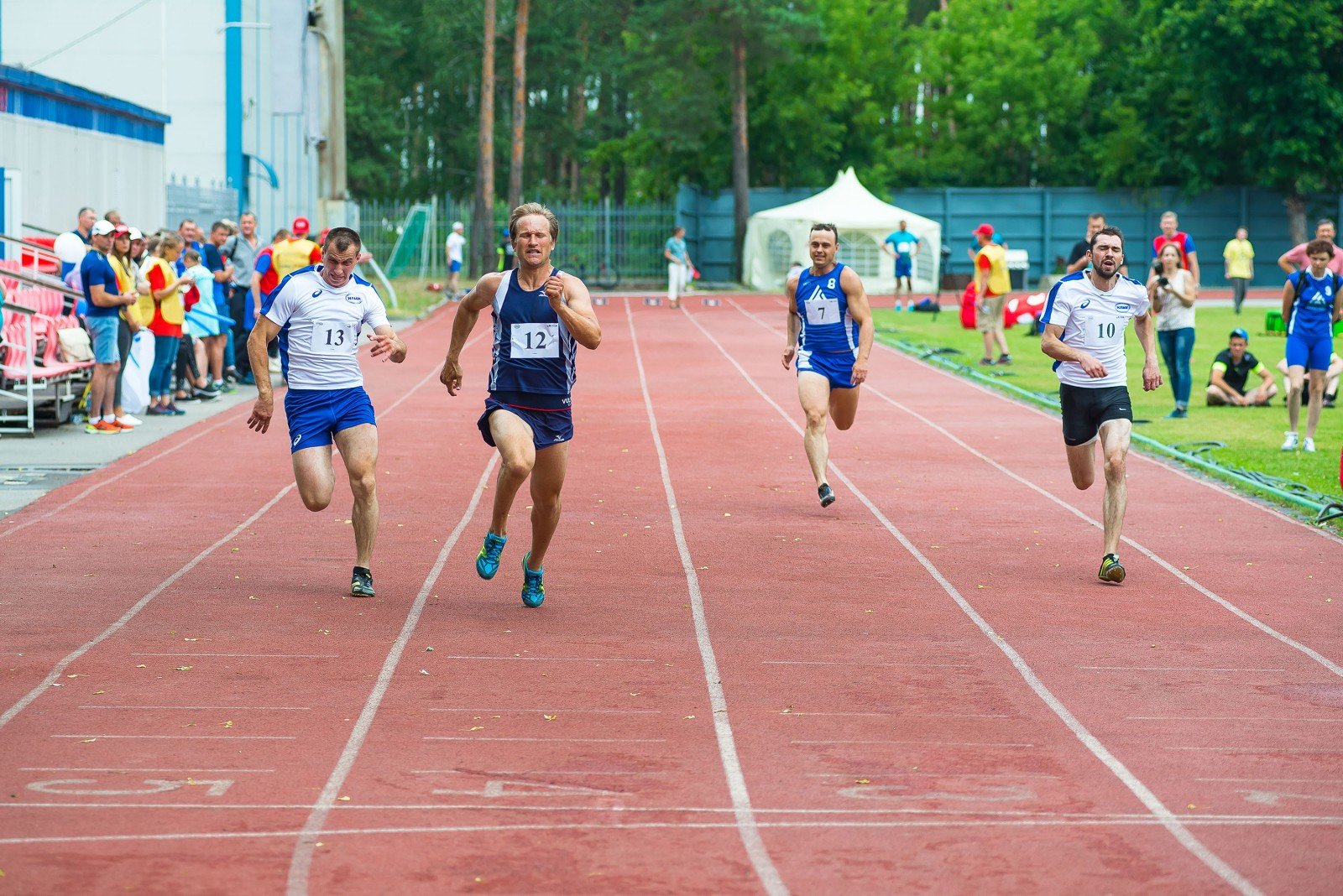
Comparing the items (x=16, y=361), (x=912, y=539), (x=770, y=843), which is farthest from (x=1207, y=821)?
(x=16, y=361)

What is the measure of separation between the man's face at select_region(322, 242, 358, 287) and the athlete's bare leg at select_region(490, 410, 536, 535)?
3.74 ft

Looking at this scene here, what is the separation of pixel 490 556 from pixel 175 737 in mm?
2607

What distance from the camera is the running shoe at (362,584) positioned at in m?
8.65

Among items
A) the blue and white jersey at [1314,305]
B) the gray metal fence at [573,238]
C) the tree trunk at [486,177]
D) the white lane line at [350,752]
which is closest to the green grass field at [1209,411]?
the blue and white jersey at [1314,305]

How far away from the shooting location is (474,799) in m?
5.44

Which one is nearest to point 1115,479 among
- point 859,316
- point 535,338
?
point 859,316

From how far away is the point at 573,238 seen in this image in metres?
48.2

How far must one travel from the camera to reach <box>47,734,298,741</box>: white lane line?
610cm

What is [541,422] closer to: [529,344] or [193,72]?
[529,344]

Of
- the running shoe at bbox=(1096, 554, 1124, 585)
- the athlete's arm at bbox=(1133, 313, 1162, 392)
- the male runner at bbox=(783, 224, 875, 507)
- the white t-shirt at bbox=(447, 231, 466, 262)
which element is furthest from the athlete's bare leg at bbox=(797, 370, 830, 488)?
the white t-shirt at bbox=(447, 231, 466, 262)

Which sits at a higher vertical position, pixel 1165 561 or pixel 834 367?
pixel 834 367

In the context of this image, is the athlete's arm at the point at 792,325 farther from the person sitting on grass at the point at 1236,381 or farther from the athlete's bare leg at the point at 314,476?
the person sitting on grass at the point at 1236,381

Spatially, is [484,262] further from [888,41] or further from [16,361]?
[16,361]

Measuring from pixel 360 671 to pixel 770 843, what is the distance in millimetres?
2608
